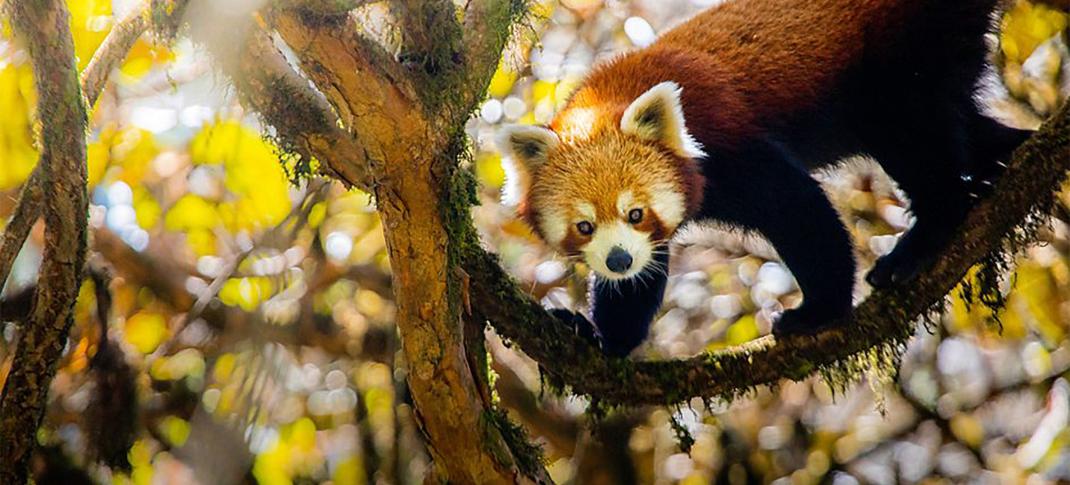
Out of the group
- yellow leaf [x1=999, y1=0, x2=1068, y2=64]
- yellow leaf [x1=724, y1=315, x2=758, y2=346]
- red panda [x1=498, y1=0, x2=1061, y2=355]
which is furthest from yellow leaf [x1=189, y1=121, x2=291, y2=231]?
yellow leaf [x1=999, y1=0, x2=1068, y2=64]

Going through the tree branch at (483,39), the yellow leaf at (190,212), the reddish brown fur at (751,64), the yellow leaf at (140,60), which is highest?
the yellow leaf at (140,60)

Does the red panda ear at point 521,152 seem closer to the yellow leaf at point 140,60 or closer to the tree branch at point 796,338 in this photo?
the tree branch at point 796,338

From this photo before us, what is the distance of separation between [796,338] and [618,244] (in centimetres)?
63

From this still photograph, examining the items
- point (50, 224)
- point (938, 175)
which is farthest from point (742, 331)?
point (50, 224)

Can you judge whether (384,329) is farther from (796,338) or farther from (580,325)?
(796,338)

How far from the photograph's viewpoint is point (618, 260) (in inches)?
137

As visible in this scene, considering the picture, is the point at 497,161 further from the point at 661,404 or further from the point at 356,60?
the point at 356,60

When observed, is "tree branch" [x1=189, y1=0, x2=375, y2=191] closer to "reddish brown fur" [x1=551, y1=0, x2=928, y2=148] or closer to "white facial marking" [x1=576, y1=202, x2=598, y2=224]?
"white facial marking" [x1=576, y1=202, x2=598, y2=224]

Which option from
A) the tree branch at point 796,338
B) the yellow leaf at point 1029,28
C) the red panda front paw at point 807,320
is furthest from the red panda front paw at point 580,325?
the yellow leaf at point 1029,28

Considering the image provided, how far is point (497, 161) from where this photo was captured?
5008 millimetres

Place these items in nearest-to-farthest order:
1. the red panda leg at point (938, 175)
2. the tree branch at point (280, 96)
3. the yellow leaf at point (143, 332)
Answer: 1. the tree branch at point (280, 96)
2. the red panda leg at point (938, 175)
3. the yellow leaf at point (143, 332)

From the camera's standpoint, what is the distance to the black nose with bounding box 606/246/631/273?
11.4 ft

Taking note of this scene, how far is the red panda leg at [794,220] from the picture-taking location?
3457 mm

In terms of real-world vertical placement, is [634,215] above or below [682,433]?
above
